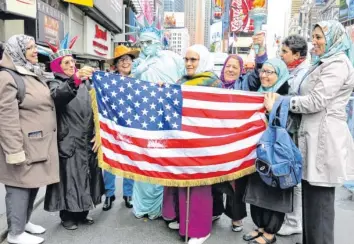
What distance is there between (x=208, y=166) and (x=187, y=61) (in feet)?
3.25

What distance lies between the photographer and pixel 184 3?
158 meters

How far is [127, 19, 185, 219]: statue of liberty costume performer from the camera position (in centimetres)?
384

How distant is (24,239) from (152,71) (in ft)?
6.82

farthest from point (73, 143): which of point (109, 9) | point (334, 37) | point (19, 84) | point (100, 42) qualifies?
point (109, 9)

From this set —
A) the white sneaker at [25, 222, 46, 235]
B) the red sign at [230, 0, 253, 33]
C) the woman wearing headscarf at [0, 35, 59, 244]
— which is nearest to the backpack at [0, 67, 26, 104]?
the woman wearing headscarf at [0, 35, 59, 244]

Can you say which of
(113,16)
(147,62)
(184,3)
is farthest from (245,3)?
(184,3)

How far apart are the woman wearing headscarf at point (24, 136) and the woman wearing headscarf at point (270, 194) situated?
1.81m

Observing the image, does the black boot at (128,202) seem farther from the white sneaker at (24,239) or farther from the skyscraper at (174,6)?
the skyscraper at (174,6)

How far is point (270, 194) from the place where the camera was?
3070 millimetres

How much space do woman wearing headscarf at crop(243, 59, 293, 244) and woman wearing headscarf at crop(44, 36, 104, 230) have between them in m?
1.53

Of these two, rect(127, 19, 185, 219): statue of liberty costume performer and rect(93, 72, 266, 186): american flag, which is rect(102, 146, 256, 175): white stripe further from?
rect(127, 19, 185, 219): statue of liberty costume performer

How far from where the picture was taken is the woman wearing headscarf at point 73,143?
3359 millimetres

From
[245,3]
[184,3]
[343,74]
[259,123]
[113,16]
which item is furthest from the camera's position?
[184,3]

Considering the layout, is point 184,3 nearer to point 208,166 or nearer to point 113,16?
point 113,16
